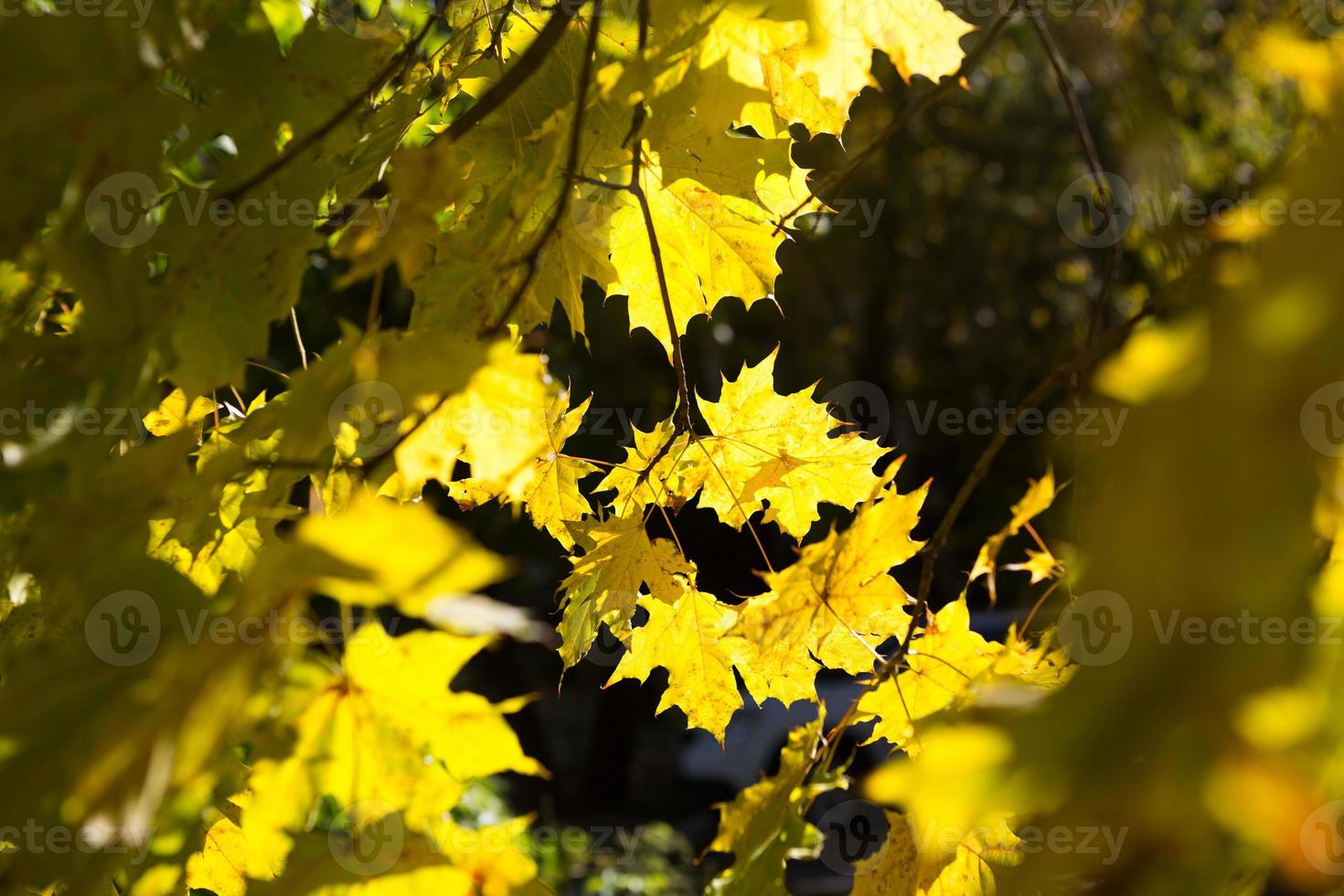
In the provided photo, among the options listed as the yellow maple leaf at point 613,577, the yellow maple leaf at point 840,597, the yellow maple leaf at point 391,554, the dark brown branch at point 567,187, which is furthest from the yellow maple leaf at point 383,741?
the yellow maple leaf at point 613,577

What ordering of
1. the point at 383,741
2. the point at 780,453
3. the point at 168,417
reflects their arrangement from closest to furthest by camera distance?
the point at 383,741 → the point at 168,417 → the point at 780,453

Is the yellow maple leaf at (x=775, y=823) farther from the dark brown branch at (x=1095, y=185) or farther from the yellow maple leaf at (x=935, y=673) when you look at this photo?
the dark brown branch at (x=1095, y=185)

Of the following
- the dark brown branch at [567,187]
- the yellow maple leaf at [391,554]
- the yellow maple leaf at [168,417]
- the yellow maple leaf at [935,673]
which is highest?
the dark brown branch at [567,187]

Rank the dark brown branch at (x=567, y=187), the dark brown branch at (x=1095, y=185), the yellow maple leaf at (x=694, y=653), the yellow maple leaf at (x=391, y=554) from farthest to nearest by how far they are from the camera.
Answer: the yellow maple leaf at (x=694, y=653)
the dark brown branch at (x=1095, y=185)
the dark brown branch at (x=567, y=187)
the yellow maple leaf at (x=391, y=554)

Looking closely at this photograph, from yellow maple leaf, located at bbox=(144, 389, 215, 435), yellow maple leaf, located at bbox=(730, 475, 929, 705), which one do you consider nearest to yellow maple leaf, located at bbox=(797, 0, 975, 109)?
yellow maple leaf, located at bbox=(730, 475, 929, 705)

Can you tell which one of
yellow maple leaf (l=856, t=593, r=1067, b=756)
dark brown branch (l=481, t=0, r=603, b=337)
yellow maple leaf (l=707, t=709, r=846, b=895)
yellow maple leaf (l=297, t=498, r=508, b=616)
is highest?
dark brown branch (l=481, t=0, r=603, b=337)

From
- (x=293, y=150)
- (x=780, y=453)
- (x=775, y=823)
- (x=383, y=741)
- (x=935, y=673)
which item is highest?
(x=293, y=150)

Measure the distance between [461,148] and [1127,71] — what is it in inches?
26.4

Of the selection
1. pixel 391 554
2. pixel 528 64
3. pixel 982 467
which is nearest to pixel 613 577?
pixel 982 467

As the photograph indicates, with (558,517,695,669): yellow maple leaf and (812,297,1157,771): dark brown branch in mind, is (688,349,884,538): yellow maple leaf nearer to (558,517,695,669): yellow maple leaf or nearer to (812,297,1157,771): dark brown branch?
(558,517,695,669): yellow maple leaf

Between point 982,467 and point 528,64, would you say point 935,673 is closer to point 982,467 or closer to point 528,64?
point 982,467

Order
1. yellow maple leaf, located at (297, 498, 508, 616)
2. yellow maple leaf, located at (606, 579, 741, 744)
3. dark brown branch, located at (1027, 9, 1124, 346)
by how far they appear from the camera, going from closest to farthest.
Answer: yellow maple leaf, located at (297, 498, 508, 616)
dark brown branch, located at (1027, 9, 1124, 346)
yellow maple leaf, located at (606, 579, 741, 744)

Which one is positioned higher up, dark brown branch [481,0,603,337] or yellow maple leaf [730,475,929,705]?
dark brown branch [481,0,603,337]

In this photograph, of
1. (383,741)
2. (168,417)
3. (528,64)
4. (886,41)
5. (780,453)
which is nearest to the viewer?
(383,741)
